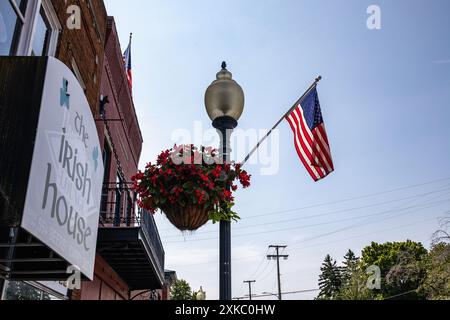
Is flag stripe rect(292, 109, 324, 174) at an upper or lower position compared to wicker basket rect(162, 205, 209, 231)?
upper

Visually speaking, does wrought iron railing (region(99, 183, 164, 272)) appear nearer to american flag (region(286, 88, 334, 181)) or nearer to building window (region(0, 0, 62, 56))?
building window (region(0, 0, 62, 56))

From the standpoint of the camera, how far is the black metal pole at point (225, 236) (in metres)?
3.99

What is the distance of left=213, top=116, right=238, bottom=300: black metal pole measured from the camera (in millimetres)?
3988

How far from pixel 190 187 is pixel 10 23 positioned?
3427mm

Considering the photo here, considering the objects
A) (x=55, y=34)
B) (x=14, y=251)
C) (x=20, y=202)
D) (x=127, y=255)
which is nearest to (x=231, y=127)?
(x=20, y=202)

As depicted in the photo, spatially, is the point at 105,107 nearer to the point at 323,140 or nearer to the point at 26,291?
the point at 26,291

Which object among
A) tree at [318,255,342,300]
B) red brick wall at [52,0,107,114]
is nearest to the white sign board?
red brick wall at [52,0,107,114]

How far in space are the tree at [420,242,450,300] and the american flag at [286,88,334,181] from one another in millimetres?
17977

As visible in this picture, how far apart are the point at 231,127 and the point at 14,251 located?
300cm

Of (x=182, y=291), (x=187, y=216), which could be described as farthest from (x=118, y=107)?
(x=182, y=291)

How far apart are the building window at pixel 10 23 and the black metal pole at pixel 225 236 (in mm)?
2910

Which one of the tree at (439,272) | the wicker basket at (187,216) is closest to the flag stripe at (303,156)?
the wicker basket at (187,216)

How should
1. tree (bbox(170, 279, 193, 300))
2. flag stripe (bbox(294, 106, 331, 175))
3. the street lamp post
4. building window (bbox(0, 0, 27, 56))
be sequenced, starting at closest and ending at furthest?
the street lamp post → building window (bbox(0, 0, 27, 56)) → flag stripe (bbox(294, 106, 331, 175)) → tree (bbox(170, 279, 193, 300))

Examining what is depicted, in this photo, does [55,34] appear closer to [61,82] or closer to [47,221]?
[61,82]
